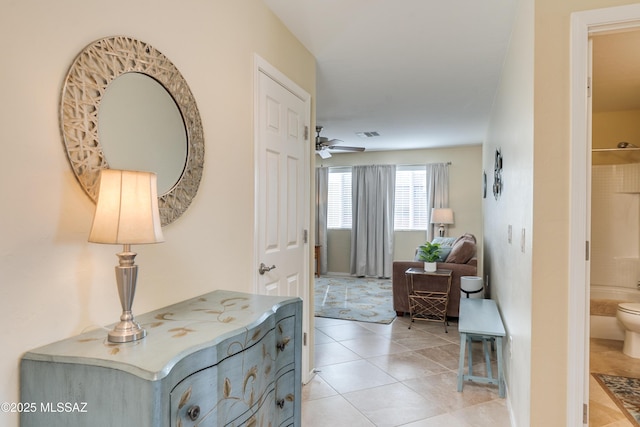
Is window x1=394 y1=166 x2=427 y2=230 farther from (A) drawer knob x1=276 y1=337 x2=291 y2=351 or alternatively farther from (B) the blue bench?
(A) drawer knob x1=276 y1=337 x2=291 y2=351

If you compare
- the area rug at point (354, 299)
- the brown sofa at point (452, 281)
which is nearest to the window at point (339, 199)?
the area rug at point (354, 299)

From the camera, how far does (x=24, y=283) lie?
100 cm

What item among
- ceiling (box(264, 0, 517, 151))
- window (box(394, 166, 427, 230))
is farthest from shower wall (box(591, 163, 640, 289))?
window (box(394, 166, 427, 230))

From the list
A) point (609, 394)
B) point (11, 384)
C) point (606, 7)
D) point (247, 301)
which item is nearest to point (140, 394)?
point (11, 384)

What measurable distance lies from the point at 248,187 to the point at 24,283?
1180mm

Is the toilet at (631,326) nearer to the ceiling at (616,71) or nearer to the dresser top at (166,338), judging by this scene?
the ceiling at (616,71)

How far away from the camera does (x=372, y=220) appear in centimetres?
755

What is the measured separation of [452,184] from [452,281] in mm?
3112

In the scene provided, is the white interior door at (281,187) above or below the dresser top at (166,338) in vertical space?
above

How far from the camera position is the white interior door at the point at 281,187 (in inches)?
86.4

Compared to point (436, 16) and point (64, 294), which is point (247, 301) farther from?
point (436, 16)

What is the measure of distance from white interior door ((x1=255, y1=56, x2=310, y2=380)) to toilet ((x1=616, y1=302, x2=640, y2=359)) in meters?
2.85

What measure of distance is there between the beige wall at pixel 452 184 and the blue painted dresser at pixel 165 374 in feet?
20.5

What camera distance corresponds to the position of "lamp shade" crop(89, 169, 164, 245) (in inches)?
39.8
